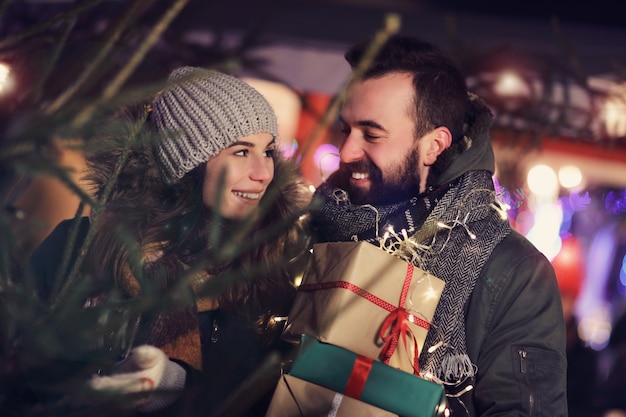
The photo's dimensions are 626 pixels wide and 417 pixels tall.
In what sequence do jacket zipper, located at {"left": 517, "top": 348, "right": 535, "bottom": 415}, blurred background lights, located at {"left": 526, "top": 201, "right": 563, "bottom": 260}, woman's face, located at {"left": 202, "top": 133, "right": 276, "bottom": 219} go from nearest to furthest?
jacket zipper, located at {"left": 517, "top": 348, "right": 535, "bottom": 415}, woman's face, located at {"left": 202, "top": 133, "right": 276, "bottom": 219}, blurred background lights, located at {"left": 526, "top": 201, "right": 563, "bottom": 260}

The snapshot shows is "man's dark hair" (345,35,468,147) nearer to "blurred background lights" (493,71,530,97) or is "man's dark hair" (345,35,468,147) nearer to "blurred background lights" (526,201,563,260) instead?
"blurred background lights" (493,71,530,97)

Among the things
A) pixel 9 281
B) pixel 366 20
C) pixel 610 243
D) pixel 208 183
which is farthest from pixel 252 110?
pixel 610 243

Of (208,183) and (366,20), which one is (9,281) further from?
(366,20)

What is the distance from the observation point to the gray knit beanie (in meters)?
2.50

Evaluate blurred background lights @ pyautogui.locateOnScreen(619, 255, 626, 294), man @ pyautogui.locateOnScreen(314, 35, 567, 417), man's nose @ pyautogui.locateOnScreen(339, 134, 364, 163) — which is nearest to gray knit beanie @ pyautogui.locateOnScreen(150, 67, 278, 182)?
man's nose @ pyautogui.locateOnScreen(339, 134, 364, 163)

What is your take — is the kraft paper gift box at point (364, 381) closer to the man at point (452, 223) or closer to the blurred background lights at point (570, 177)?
the man at point (452, 223)

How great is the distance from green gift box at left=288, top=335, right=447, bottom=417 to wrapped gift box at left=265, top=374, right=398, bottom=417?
0.05 feet

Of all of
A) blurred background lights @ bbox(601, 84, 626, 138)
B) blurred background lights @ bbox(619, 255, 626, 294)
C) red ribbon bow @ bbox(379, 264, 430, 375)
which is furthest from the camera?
blurred background lights @ bbox(619, 255, 626, 294)

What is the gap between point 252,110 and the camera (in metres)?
2.54

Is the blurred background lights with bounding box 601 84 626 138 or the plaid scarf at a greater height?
the blurred background lights with bounding box 601 84 626 138

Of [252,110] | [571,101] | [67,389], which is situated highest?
[571,101]

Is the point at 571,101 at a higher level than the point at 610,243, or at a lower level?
higher

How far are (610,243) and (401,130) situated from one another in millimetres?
5806

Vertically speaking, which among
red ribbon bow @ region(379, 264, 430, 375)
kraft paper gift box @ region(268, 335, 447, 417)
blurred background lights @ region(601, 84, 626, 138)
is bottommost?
kraft paper gift box @ region(268, 335, 447, 417)
